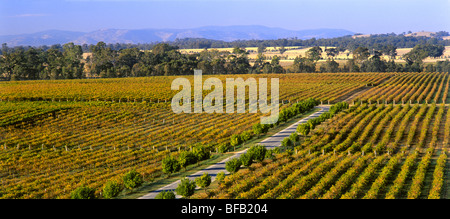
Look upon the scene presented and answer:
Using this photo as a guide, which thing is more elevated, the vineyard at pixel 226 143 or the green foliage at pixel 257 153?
the green foliage at pixel 257 153

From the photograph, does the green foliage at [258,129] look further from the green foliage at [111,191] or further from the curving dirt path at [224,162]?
the green foliage at [111,191]

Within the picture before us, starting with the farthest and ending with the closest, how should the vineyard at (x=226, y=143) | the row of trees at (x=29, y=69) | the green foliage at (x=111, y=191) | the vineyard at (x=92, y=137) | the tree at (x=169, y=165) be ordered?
the row of trees at (x=29, y=69) < the vineyard at (x=92, y=137) < the tree at (x=169, y=165) < the vineyard at (x=226, y=143) < the green foliage at (x=111, y=191)

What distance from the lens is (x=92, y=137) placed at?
32.0 metres

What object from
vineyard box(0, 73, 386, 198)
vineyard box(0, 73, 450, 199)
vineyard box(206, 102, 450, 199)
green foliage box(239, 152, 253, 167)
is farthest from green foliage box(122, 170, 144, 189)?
green foliage box(239, 152, 253, 167)

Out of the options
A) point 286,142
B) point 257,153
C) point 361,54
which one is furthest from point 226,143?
point 361,54

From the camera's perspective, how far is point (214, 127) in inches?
1419

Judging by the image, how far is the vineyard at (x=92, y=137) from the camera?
21797 mm

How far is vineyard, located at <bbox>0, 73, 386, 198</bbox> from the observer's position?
21.8 meters

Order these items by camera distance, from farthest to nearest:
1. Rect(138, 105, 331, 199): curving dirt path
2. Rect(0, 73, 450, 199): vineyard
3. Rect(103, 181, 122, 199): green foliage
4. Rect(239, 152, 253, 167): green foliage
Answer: Rect(239, 152, 253, 167): green foliage, Rect(138, 105, 331, 199): curving dirt path, Rect(0, 73, 450, 199): vineyard, Rect(103, 181, 122, 199): green foliage

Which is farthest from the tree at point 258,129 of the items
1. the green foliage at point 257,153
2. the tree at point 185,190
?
the tree at point 185,190

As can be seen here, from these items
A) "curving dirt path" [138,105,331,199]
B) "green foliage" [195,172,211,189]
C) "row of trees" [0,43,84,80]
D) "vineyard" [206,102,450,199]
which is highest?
"row of trees" [0,43,84,80]

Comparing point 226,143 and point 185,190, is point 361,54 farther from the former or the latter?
point 185,190

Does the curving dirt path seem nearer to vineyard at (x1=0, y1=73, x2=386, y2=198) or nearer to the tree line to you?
vineyard at (x1=0, y1=73, x2=386, y2=198)
